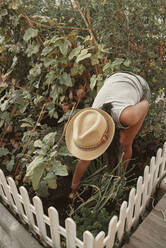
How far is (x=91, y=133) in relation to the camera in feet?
4.11

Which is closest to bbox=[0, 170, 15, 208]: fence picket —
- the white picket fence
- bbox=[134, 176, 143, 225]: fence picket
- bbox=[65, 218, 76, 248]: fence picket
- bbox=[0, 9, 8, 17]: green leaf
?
the white picket fence

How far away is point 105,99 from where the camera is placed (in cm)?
151

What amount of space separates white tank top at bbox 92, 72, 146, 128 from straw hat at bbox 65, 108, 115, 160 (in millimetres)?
89

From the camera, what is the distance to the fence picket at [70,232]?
1323 mm

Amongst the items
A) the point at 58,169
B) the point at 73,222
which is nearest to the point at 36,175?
the point at 58,169

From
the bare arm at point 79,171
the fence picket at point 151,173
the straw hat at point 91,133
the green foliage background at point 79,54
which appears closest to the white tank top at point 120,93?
the straw hat at point 91,133

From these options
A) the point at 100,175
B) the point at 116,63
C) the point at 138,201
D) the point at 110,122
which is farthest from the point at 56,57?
the point at 138,201

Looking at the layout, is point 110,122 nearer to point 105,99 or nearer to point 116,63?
point 105,99

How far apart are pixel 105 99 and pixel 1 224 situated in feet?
4.56

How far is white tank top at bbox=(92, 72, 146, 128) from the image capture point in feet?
4.66

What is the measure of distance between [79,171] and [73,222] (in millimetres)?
433

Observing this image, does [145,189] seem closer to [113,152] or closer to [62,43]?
[113,152]

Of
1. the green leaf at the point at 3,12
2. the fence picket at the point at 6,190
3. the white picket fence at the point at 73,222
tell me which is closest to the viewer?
the white picket fence at the point at 73,222

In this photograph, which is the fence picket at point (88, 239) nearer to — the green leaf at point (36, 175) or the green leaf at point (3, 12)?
the green leaf at point (36, 175)
